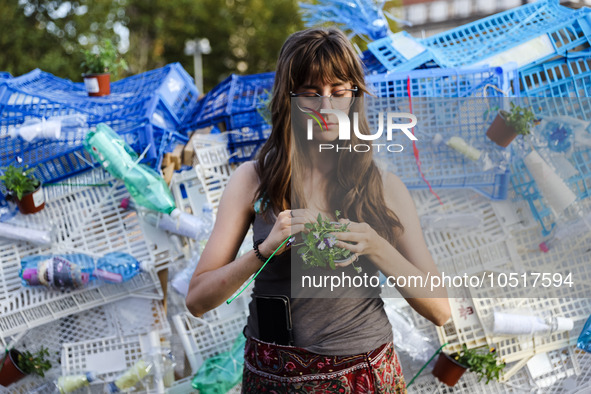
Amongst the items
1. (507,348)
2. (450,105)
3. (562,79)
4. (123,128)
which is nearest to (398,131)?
(450,105)

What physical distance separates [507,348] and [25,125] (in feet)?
7.38

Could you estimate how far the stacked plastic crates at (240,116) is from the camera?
2861 mm

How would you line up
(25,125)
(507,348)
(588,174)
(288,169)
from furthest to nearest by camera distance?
(25,125)
(507,348)
(588,174)
(288,169)

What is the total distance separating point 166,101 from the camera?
9.99 ft

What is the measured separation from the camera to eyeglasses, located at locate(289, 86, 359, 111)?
154 centimetres

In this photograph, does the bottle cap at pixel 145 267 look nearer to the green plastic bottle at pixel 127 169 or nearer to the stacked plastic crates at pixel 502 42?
the green plastic bottle at pixel 127 169

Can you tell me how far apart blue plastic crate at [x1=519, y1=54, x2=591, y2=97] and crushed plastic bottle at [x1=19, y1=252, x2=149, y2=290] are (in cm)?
175

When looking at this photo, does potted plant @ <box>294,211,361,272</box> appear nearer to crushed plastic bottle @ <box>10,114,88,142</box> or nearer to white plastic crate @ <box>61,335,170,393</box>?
white plastic crate @ <box>61,335,170,393</box>

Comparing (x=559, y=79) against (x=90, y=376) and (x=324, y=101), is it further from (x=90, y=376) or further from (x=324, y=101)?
(x=90, y=376)

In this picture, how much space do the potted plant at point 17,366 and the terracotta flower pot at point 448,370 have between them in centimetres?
164

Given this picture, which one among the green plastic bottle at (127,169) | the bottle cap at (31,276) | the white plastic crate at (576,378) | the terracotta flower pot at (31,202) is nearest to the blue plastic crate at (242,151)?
the green plastic bottle at (127,169)

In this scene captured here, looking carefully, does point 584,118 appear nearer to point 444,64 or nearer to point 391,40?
point 444,64

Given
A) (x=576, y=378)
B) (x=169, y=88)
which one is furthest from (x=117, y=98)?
(x=576, y=378)

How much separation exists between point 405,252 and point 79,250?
5.46 feet
